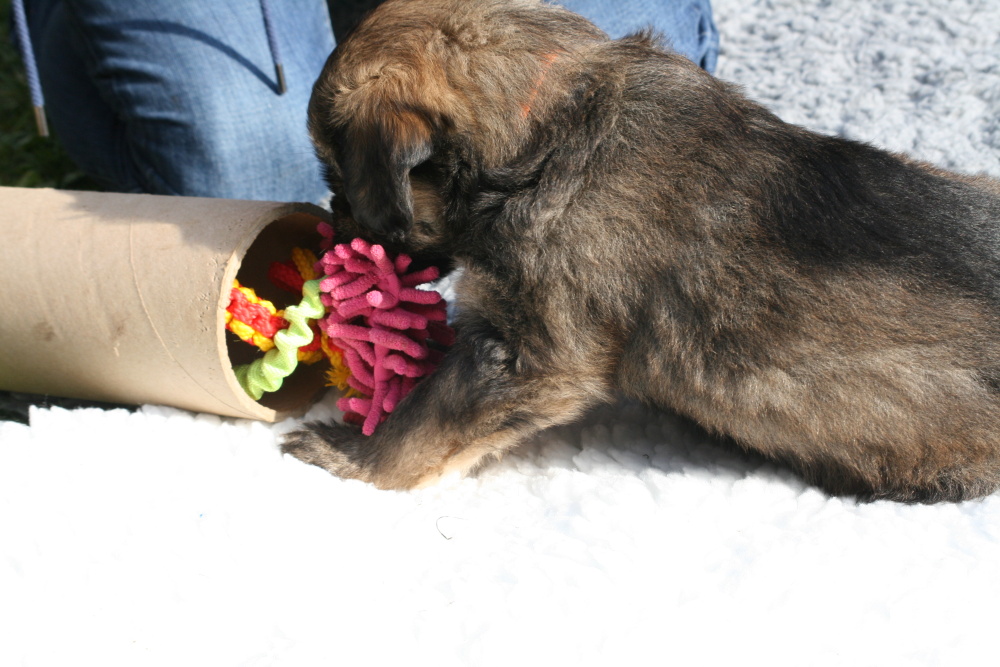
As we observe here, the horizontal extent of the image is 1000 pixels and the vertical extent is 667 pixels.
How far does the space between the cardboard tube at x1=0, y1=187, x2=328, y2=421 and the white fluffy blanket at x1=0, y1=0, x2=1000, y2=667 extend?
0.15 meters

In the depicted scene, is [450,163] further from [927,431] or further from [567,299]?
[927,431]

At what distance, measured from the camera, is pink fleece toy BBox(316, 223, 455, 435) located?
2.28m

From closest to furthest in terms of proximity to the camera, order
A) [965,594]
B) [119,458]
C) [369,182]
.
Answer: [965,594] < [369,182] < [119,458]

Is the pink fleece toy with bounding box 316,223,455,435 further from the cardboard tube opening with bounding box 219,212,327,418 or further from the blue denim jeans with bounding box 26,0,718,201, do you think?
the blue denim jeans with bounding box 26,0,718,201

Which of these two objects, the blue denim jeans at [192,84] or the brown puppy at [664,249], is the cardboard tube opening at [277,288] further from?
the blue denim jeans at [192,84]

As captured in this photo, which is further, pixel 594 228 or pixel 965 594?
pixel 594 228

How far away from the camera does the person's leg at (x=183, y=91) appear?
363 cm

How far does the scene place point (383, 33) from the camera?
2146 millimetres

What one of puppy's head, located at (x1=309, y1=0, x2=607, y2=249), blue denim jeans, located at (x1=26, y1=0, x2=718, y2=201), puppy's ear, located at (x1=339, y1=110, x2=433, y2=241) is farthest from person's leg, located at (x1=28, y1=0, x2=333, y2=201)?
puppy's ear, located at (x1=339, y1=110, x2=433, y2=241)

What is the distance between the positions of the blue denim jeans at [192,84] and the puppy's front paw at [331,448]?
1.78 metres

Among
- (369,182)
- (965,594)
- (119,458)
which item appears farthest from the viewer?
(119,458)

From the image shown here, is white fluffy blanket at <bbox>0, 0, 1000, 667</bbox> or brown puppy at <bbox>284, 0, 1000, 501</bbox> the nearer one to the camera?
white fluffy blanket at <bbox>0, 0, 1000, 667</bbox>

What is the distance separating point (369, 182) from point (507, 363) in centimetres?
58

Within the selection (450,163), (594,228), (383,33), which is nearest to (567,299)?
(594,228)
